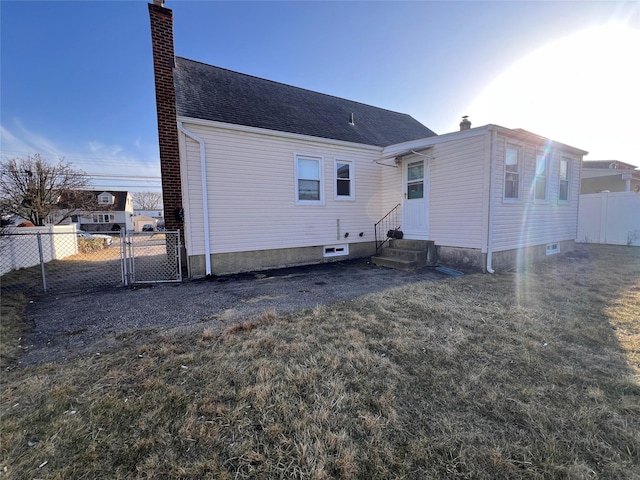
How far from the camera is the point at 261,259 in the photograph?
7559 mm

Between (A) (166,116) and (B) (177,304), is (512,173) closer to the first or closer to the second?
(B) (177,304)

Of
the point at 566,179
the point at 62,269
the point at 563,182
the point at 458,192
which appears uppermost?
the point at 566,179

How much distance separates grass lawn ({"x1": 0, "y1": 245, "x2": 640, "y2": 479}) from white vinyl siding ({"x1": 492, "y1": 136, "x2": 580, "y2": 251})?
145 inches

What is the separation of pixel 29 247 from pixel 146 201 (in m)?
73.9

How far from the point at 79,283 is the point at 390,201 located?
29.2 feet

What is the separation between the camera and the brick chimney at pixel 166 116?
654 cm

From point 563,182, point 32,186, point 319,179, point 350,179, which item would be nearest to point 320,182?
point 319,179

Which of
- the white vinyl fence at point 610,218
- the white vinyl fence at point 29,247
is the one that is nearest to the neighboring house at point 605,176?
the white vinyl fence at point 610,218

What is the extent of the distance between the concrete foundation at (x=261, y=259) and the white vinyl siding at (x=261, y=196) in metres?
0.16

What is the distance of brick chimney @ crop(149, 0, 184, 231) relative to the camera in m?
6.54

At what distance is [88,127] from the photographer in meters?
18.6

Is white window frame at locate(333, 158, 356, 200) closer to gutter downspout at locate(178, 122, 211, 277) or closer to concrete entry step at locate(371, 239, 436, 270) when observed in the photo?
concrete entry step at locate(371, 239, 436, 270)

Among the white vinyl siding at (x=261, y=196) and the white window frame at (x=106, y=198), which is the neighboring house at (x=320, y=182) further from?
the white window frame at (x=106, y=198)

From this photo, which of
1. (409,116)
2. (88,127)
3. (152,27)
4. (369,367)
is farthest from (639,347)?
(88,127)
